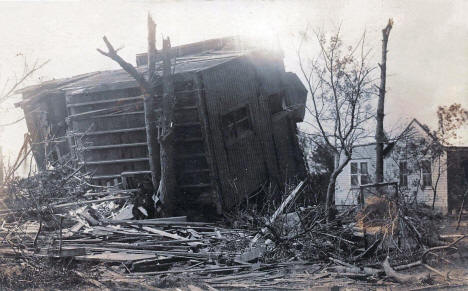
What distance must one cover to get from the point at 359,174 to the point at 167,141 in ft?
54.1

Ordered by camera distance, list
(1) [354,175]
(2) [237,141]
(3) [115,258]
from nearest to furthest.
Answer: (3) [115,258]
(2) [237,141]
(1) [354,175]

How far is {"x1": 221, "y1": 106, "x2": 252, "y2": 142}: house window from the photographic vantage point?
12156 millimetres

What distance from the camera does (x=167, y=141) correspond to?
1076 cm

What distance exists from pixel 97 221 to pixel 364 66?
8.37 m

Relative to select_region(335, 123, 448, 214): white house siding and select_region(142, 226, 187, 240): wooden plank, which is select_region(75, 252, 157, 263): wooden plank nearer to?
select_region(142, 226, 187, 240): wooden plank

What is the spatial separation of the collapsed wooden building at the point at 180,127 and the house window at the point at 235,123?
32 millimetres

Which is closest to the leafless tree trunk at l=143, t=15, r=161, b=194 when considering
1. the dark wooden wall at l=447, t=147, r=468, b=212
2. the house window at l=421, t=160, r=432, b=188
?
the dark wooden wall at l=447, t=147, r=468, b=212

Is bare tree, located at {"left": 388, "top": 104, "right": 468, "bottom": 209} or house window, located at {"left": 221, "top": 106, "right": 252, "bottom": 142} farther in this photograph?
house window, located at {"left": 221, "top": 106, "right": 252, "bottom": 142}

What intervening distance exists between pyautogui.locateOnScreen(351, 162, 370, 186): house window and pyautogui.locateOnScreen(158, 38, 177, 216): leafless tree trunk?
624 inches

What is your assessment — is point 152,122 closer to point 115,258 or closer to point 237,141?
point 237,141

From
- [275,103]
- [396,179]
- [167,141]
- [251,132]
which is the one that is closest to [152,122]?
[167,141]

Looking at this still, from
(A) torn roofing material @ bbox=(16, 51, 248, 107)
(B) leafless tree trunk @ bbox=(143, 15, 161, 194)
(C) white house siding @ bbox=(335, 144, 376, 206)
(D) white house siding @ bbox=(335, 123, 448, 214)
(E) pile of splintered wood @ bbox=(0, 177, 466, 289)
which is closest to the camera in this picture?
(E) pile of splintered wood @ bbox=(0, 177, 466, 289)

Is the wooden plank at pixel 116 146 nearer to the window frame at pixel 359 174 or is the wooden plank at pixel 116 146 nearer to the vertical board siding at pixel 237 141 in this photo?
the vertical board siding at pixel 237 141

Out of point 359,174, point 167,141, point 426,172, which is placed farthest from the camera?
point 359,174
